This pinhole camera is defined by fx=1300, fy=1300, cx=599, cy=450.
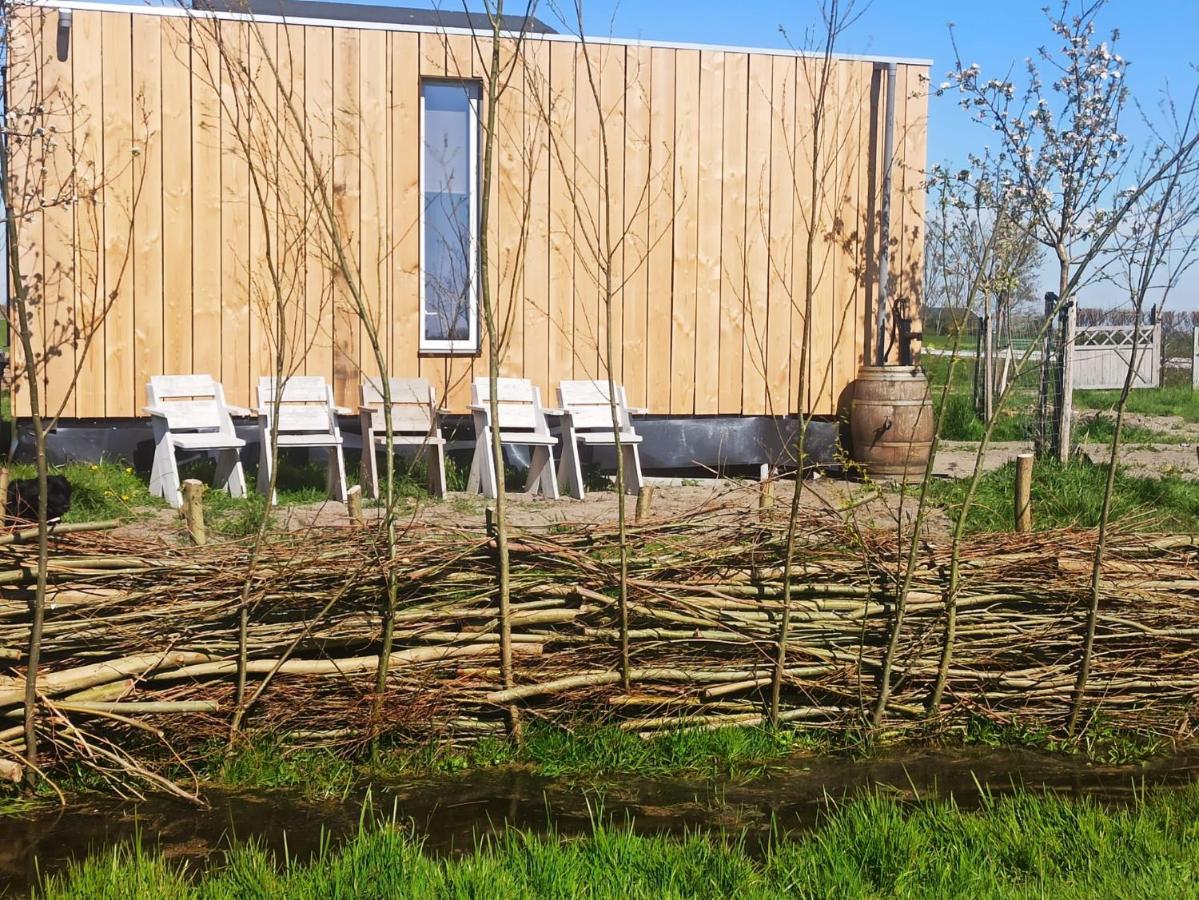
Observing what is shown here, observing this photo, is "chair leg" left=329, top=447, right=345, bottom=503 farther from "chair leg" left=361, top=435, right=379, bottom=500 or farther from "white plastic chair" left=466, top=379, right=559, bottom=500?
"white plastic chair" left=466, top=379, right=559, bottom=500

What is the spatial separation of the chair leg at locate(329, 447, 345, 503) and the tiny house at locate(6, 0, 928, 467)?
0.64 m

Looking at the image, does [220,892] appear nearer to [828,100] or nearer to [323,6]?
[828,100]

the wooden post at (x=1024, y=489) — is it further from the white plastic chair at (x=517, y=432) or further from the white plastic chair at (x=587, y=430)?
the white plastic chair at (x=517, y=432)

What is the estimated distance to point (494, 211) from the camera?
31.9 ft

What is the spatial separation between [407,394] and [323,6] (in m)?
9.55

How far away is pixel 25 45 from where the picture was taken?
28.6 ft

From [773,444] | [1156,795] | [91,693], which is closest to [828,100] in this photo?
[773,444]

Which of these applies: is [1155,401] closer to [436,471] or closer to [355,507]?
[436,471]

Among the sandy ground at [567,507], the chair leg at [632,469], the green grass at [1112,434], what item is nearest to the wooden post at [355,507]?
the sandy ground at [567,507]

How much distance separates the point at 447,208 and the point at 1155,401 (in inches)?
454

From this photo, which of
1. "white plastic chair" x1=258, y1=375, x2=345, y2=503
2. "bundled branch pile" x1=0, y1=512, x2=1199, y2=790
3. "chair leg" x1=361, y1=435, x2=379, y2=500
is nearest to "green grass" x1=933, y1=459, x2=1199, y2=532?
"bundled branch pile" x1=0, y1=512, x2=1199, y2=790

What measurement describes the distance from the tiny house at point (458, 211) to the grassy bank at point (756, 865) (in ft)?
18.1

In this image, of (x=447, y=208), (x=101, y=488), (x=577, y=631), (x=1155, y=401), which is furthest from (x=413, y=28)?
(x=1155, y=401)

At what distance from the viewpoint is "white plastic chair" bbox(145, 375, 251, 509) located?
334 inches
